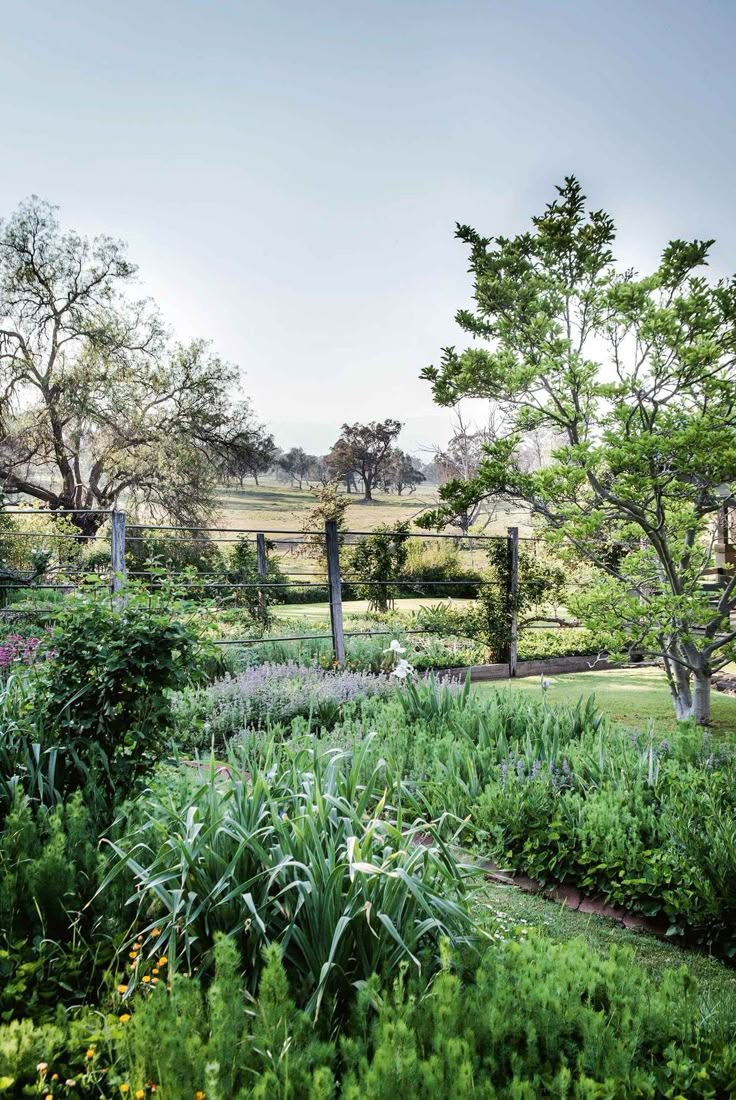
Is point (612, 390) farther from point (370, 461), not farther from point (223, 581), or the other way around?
point (370, 461)

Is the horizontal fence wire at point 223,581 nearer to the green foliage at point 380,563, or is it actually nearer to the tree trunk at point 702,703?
the green foliage at point 380,563

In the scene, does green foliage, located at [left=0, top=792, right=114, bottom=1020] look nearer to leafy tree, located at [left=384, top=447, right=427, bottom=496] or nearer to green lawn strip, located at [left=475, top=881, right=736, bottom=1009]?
green lawn strip, located at [left=475, top=881, right=736, bottom=1009]

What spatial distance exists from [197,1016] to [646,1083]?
35.0 inches

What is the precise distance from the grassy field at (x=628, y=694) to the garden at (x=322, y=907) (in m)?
2.07

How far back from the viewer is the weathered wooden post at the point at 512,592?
9883mm

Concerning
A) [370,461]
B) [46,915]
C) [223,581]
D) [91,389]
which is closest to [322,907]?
[46,915]

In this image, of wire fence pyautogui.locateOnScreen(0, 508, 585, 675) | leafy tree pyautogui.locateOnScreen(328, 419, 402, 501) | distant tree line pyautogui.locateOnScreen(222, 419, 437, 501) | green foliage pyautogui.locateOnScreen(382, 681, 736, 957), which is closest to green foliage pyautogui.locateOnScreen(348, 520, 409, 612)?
wire fence pyautogui.locateOnScreen(0, 508, 585, 675)

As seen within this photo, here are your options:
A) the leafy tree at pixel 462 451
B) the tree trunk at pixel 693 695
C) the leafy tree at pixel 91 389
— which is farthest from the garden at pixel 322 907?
the leafy tree at pixel 462 451

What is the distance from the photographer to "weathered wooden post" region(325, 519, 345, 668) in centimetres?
779

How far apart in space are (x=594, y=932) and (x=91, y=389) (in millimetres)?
18790

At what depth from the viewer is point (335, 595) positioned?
7.82 m

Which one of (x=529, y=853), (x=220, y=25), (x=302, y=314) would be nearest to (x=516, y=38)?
(x=220, y=25)

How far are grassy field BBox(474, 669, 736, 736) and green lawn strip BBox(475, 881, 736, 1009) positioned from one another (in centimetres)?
238

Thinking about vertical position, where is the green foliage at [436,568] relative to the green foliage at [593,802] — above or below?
above
